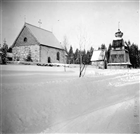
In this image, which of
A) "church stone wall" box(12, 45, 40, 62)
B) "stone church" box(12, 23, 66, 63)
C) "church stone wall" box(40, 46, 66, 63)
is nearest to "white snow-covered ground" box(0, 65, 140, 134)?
"church stone wall" box(12, 45, 40, 62)

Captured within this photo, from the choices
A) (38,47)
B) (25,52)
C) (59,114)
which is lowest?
(59,114)

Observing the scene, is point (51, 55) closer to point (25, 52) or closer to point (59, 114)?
point (25, 52)

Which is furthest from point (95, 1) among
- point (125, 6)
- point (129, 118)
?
point (129, 118)

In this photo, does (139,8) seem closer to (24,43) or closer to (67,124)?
(67,124)

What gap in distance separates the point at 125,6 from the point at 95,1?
0.83 metres

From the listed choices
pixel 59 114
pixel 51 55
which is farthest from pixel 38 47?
pixel 59 114

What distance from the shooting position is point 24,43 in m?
7.62

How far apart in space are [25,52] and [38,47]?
1.86m

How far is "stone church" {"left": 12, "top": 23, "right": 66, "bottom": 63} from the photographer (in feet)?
22.4

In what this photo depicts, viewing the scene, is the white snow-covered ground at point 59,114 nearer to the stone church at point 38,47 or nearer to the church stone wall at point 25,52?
the church stone wall at point 25,52

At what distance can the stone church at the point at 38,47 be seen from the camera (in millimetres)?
6830

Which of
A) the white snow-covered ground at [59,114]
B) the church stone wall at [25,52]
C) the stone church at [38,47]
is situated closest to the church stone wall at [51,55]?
the stone church at [38,47]

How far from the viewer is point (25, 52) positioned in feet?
22.9

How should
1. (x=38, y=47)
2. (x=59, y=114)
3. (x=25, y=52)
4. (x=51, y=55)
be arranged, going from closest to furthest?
(x=59, y=114) → (x=25, y=52) → (x=38, y=47) → (x=51, y=55)
